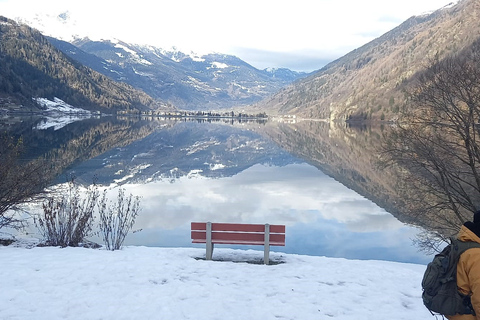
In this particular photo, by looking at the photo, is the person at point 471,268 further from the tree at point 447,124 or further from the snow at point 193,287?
the tree at point 447,124

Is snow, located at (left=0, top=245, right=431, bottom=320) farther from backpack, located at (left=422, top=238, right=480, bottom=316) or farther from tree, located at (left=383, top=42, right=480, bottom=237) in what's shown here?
tree, located at (left=383, top=42, right=480, bottom=237)

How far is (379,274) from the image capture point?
1185cm

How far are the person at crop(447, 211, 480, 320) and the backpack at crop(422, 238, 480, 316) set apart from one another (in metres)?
0.07

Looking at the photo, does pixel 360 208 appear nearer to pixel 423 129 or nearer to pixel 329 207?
pixel 329 207

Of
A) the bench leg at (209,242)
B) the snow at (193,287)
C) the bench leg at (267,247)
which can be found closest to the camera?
the snow at (193,287)

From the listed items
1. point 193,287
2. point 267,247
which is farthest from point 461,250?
point 267,247

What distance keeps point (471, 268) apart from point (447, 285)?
41cm

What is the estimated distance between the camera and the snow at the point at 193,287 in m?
8.58

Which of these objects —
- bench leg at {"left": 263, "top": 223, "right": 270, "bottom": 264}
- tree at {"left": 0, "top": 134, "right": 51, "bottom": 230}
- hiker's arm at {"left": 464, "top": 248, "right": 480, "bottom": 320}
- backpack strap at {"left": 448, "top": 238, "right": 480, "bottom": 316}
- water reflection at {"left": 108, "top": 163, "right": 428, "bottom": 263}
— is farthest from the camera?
water reflection at {"left": 108, "top": 163, "right": 428, "bottom": 263}

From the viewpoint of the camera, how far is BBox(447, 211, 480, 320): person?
4612 millimetres

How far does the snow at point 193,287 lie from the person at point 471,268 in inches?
169

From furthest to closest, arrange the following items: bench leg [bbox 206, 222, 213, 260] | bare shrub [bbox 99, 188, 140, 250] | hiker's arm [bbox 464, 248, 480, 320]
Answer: bare shrub [bbox 99, 188, 140, 250]
bench leg [bbox 206, 222, 213, 260]
hiker's arm [bbox 464, 248, 480, 320]

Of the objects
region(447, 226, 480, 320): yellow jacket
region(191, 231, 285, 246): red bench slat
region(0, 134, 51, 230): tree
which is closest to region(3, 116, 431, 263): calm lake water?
region(0, 134, 51, 230): tree

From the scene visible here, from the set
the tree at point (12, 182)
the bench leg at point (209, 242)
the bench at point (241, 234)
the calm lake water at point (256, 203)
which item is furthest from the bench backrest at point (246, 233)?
the tree at point (12, 182)
